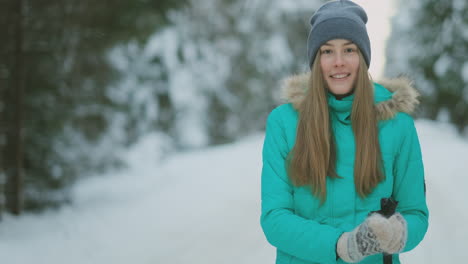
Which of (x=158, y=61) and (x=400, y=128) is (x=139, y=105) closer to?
(x=158, y=61)

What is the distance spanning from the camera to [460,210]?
671 centimetres

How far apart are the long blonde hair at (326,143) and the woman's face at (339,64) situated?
0.11 ft

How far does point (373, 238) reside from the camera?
6.29 ft

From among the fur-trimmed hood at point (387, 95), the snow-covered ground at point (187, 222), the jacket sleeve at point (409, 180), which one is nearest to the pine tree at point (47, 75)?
the snow-covered ground at point (187, 222)

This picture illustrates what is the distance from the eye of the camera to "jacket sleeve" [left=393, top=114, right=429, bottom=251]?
2.21 m

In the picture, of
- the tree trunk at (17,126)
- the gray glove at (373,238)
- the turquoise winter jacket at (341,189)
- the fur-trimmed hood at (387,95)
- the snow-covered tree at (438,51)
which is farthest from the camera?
the snow-covered tree at (438,51)

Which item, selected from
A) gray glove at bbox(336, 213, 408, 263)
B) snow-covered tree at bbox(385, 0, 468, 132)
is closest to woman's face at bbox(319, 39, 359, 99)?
gray glove at bbox(336, 213, 408, 263)

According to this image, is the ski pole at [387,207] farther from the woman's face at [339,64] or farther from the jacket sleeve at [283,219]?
the woman's face at [339,64]

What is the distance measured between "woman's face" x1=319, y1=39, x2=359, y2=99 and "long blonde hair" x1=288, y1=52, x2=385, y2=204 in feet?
0.11

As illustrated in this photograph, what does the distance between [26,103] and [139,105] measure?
7.05 metres

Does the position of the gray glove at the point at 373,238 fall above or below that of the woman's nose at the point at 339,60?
below

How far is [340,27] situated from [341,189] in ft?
2.40

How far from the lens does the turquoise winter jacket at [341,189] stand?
7.00 ft

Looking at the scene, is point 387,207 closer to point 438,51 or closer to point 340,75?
point 340,75
